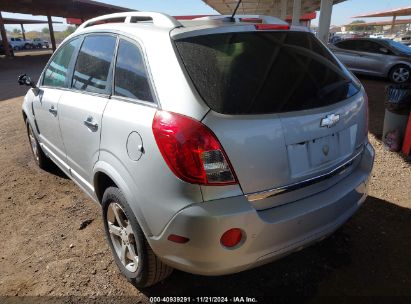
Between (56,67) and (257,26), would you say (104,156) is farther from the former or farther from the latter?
(56,67)

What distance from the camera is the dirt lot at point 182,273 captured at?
8.39 feet

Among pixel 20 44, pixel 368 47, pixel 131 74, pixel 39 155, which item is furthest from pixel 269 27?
pixel 20 44

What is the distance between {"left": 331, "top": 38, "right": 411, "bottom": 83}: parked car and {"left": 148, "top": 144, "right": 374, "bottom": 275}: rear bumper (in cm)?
1112

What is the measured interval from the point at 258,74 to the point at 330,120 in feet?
1.71

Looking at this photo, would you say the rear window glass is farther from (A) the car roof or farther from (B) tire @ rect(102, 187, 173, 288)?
(B) tire @ rect(102, 187, 173, 288)

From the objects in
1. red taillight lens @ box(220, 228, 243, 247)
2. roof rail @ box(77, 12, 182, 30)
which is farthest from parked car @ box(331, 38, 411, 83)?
red taillight lens @ box(220, 228, 243, 247)

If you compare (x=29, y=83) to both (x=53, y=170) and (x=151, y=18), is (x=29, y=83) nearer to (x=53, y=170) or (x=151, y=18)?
(x=53, y=170)

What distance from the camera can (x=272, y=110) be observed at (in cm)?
202

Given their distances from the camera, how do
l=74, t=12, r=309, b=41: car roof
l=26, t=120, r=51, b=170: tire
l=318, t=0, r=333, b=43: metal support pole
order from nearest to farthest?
1. l=74, t=12, r=309, b=41: car roof
2. l=26, t=120, r=51, b=170: tire
3. l=318, t=0, r=333, b=43: metal support pole

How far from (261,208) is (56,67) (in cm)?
276

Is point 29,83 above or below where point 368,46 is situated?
above

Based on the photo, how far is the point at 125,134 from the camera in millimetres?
2229

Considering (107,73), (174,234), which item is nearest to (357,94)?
(174,234)

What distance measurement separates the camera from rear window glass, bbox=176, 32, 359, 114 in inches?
78.6
